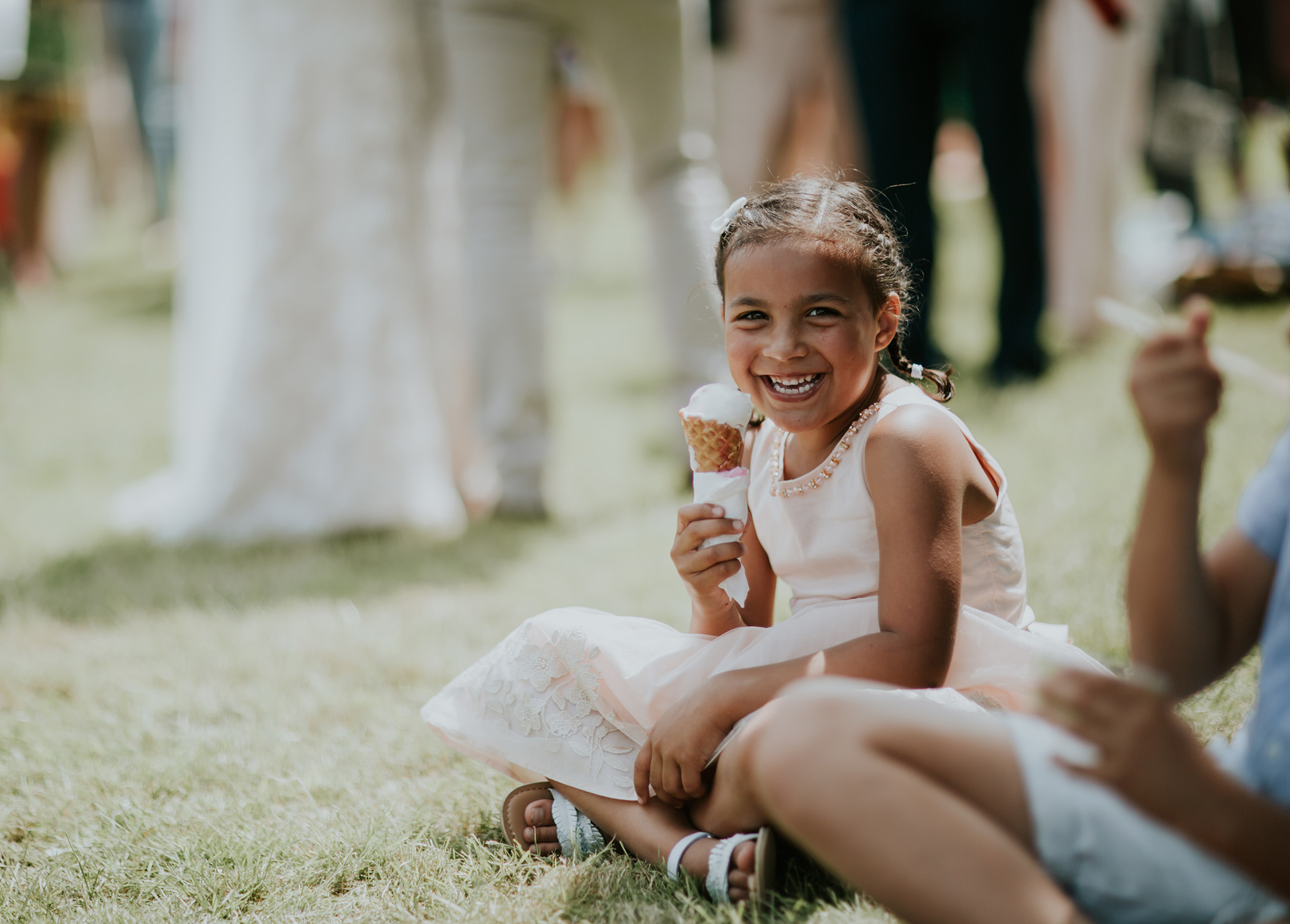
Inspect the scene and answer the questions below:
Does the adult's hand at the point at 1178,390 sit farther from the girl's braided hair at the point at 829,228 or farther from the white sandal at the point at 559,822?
the white sandal at the point at 559,822

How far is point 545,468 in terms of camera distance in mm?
3363

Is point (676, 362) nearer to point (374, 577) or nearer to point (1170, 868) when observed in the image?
point (374, 577)

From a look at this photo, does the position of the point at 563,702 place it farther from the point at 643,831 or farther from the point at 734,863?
the point at 734,863

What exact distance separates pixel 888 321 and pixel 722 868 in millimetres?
727

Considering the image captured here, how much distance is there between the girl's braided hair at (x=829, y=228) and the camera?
1.53 metres

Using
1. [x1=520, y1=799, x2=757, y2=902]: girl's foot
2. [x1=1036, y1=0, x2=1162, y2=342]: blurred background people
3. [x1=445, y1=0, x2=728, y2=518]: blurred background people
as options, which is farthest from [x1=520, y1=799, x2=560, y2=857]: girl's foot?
[x1=1036, y1=0, x2=1162, y2=342]: blurred background people

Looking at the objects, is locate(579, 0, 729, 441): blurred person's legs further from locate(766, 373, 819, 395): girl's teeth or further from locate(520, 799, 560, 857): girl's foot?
locate(520, 799, 560, 857): girl's foot

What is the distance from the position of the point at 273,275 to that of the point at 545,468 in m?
0.89

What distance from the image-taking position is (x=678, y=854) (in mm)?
1469

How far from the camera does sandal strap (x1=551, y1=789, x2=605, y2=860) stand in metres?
1.57

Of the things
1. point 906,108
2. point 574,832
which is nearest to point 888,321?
point 574,832

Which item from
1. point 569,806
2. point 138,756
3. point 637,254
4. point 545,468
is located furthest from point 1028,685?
point 637,254

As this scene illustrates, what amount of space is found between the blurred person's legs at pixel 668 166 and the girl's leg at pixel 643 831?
1795 millimetres

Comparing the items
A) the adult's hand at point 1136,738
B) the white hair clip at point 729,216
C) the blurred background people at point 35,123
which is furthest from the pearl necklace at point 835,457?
the blurred background people at point 35,123
